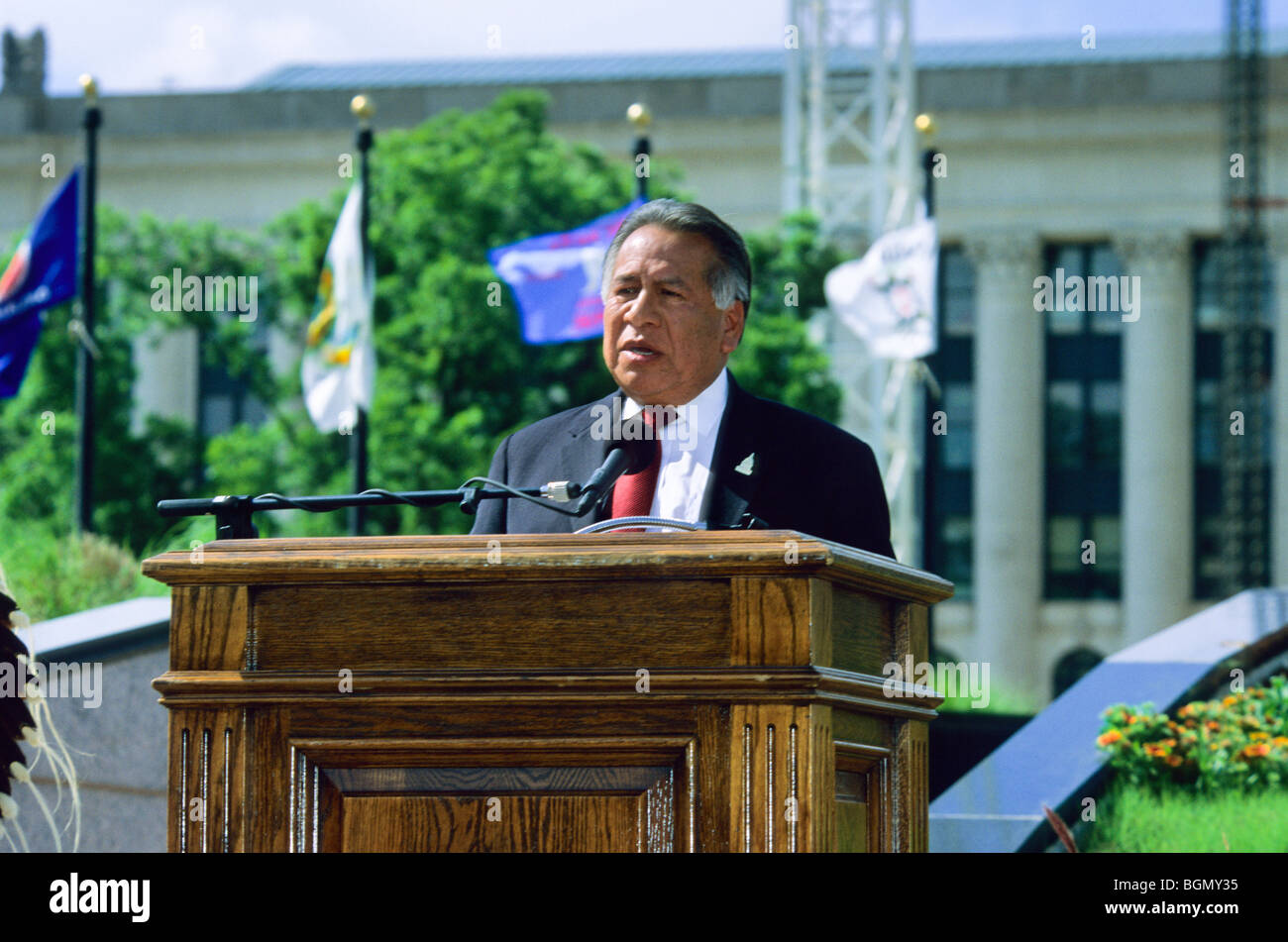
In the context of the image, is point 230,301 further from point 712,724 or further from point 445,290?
point 712,724

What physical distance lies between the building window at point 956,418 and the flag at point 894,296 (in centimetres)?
2893

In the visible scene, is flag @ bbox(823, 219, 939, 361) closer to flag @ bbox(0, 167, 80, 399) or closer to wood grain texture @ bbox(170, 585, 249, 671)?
flag @ bbox(0, 167, 80, 399)

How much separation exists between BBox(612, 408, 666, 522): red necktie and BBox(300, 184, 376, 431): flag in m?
16.7

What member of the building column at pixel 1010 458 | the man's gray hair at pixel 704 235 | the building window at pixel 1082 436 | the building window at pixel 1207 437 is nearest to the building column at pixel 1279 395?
the building window at pixel 1207 437

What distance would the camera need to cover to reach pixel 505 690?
3.48m

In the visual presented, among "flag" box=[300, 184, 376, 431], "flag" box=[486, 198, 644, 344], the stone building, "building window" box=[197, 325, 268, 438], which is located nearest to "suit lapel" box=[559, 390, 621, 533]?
"flag" box=[486, 198, 644, 344]

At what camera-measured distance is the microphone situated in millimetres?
3873

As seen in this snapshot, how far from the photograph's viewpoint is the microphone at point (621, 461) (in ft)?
12.7

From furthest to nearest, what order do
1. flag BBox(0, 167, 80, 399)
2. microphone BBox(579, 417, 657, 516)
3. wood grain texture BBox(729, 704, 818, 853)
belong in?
1. flag BBox(0, 167, 80, 399)
2. microphone BBox(579, 417, 657, 516)
3. wood grain texture BBox(729, 704, 818, 853)

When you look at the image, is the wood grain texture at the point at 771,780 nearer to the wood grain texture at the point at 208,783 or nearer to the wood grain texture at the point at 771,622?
the wood grain texture at the point at 771,622

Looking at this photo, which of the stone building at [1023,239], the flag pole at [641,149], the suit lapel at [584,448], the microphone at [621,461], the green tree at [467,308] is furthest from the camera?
the stone building at [1023,239]

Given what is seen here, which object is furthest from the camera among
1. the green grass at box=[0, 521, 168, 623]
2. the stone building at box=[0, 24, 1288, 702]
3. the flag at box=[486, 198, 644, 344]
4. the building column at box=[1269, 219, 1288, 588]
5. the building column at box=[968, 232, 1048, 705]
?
the building column at box=[968, 232, 1048, 705]
